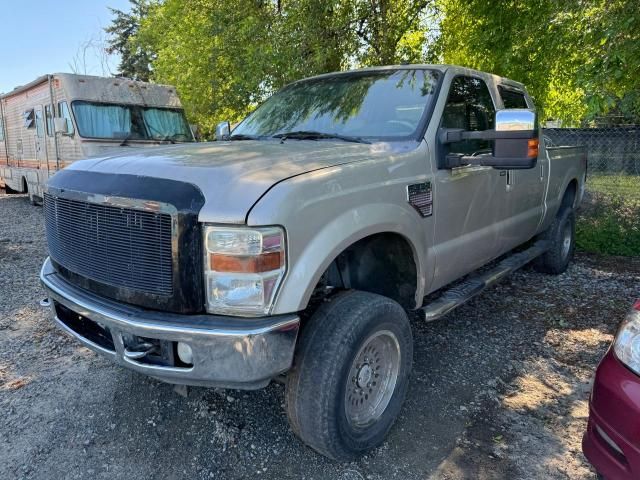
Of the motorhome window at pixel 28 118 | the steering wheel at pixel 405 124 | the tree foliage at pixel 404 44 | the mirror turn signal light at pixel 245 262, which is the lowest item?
the mirror turn signal light at pixel 245 262

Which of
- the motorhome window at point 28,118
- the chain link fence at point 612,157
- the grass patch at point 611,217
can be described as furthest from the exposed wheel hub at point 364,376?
the motorhome window at point 28,118

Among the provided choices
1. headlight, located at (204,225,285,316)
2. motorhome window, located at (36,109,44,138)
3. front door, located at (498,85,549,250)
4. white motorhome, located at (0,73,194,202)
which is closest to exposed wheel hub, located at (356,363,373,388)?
headlight, located at (204,225,285,316)

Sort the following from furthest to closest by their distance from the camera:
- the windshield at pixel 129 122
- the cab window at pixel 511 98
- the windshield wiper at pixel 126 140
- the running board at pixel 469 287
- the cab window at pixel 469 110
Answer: the windshield wiper at pixel 126 140 → the windshield at pixel 129 122 → the cab window at pixel 511 98 → the cab window at pixel 469 110 → the running board at pixel 469 287

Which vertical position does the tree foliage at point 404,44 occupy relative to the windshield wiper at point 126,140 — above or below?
above

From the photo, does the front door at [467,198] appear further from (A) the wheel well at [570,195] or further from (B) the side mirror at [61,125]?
(B) the side mirror at [61,125]

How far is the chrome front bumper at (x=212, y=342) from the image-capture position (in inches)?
84.7

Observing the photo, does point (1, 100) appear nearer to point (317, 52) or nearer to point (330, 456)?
point (317, 52)

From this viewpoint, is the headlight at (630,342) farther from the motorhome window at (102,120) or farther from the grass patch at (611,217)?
the motorhome window at (102,120)

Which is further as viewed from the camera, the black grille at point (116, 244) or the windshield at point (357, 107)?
the windshield at point (357, 107)

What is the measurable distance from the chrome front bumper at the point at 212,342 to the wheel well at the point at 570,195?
15.7 ft

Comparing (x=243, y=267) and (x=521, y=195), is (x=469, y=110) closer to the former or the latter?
(x=521, y=195)

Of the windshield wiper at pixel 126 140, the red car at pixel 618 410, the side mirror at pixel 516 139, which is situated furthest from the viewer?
the windshield wiper at pixel 126 140

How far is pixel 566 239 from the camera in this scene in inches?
237

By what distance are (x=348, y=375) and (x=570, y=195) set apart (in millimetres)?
4730
